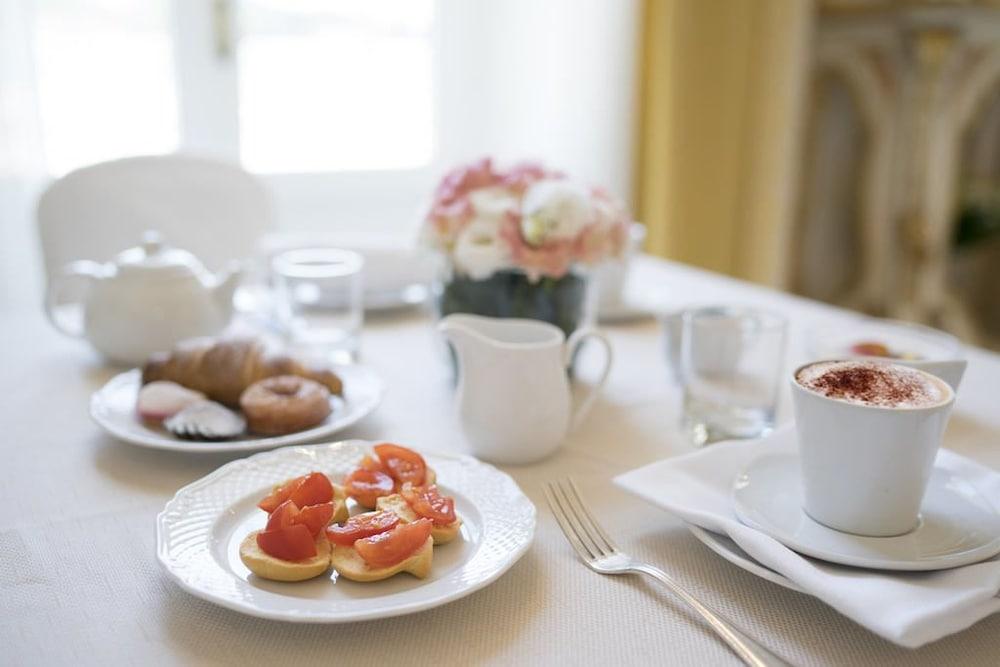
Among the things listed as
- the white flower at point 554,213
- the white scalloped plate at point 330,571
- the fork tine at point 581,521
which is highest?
the white flower at point 554,213

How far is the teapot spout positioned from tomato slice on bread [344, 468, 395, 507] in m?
0.49

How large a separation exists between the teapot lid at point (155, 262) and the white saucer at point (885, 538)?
0.72 metres

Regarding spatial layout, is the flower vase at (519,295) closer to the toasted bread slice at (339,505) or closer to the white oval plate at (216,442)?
the white oval plate at (216,442)

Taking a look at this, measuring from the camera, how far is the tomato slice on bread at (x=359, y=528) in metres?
0.63

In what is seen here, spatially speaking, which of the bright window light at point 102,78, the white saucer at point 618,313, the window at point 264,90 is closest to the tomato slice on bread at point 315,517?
the white saucer at point 618,313

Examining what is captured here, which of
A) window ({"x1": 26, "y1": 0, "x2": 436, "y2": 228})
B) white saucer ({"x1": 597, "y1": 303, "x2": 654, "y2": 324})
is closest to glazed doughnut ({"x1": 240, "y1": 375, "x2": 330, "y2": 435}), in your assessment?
→ white saucer ({"x1": 597, "y1": 303, "x2": 654, "y2": 324})

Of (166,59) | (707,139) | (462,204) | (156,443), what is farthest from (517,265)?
(707,139)

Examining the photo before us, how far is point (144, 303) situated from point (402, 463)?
0.50m

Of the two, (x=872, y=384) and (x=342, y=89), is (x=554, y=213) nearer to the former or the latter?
(x=872, y=384)

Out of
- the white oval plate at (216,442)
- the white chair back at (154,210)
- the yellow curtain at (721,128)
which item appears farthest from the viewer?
the yellow curtain at (721,128)

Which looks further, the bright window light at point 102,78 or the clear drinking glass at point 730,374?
the bright window light at point 102,78

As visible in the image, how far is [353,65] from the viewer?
8.38ft

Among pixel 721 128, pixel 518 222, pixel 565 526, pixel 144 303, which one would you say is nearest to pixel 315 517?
pixel 565 526

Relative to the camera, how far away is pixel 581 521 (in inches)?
28.8
